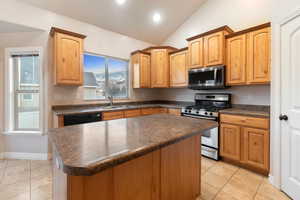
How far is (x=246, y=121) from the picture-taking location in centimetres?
258

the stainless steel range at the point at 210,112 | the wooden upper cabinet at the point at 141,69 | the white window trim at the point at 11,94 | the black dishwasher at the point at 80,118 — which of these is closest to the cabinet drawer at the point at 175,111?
the stainless steel range at the point at 210,112

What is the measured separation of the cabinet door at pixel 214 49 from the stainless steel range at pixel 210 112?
0.76 metres

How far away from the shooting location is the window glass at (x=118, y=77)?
4148mm

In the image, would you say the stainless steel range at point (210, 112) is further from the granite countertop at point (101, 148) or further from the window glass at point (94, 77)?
the window glass at point (94, 77)

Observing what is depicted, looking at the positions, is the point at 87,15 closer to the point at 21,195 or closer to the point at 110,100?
the point at 110,100

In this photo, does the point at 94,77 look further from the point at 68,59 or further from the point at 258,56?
the point at 258,56

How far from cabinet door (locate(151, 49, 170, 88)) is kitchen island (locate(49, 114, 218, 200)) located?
272 centimetres

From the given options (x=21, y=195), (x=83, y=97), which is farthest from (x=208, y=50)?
(x=21, y=195)

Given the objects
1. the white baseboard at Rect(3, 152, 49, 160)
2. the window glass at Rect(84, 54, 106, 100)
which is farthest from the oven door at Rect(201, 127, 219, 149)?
the white baseboard at Rect(3, 152, 49, 160)

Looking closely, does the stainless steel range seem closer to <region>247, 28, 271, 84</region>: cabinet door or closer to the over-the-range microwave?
the over-the-range microwave

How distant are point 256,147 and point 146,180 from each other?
2085mm

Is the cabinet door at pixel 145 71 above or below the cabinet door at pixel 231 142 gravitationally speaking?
above

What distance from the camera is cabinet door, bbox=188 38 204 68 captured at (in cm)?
341

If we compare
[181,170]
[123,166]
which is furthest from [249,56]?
[123,166]
